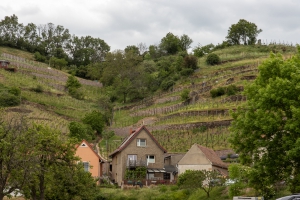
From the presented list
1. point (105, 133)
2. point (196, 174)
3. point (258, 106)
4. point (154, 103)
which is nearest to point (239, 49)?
point (154, 103)

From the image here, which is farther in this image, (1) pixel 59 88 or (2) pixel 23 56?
(2) pixel 23 56

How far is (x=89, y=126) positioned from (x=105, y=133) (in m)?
3.52

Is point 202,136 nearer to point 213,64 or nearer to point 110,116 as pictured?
point 110,116

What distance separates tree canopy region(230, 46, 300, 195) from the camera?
3847cm

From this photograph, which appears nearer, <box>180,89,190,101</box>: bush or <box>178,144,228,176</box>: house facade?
<box>178,144,228,176</box>: house facade

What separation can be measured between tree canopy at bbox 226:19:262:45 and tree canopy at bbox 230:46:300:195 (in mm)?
124962

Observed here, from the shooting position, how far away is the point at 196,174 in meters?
55.6

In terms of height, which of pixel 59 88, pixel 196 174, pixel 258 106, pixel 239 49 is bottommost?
pixel 196 174

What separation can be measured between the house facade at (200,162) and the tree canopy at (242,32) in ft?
326

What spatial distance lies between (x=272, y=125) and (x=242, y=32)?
443 feet

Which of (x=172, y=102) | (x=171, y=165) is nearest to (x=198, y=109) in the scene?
(x=172, y=102)

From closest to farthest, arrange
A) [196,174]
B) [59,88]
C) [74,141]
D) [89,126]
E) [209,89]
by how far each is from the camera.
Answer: [74,141]
[196,174]
[89,126]
[209,89]
[59,88]

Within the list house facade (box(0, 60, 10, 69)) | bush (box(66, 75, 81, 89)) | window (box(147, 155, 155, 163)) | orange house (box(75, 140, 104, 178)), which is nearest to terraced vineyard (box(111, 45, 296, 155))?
window (box(147, 155, 155, 163))

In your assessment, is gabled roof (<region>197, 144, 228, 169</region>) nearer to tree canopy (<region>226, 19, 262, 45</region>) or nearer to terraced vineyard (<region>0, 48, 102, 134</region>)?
terraced vineyard (<region>0, 48, 102, 134</region>)
